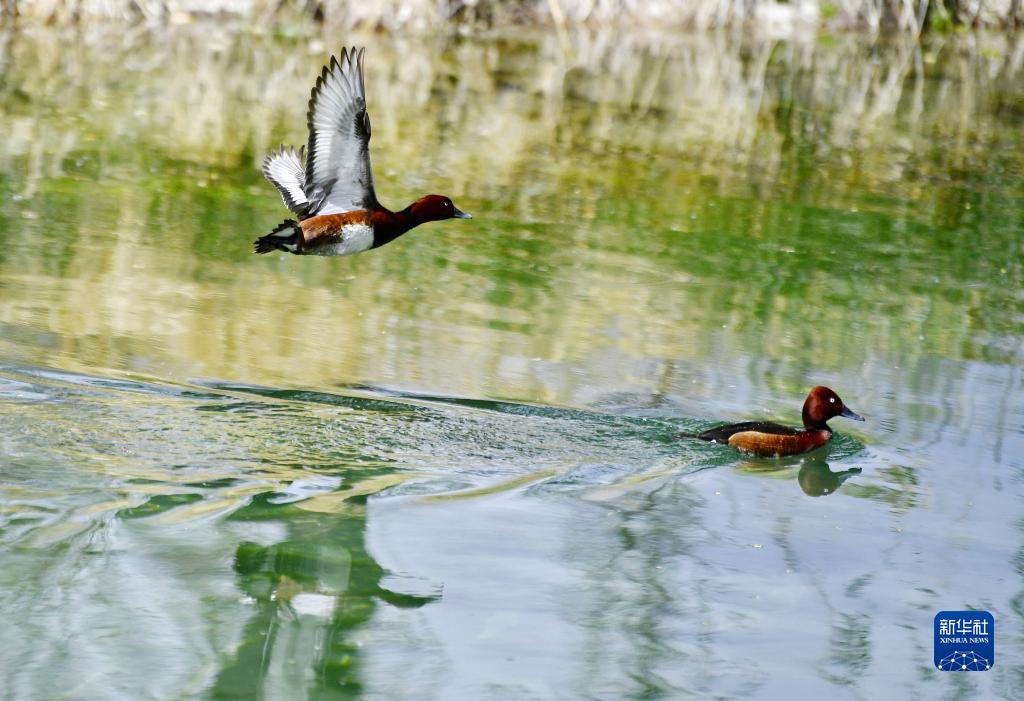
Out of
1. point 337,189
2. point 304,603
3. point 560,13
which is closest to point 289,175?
point 337,189

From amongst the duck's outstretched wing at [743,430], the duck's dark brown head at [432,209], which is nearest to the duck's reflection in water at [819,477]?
the duck's outstretched wing at [743,430]

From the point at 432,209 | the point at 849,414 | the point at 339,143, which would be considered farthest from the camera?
the point at 849,414

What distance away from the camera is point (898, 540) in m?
6.23

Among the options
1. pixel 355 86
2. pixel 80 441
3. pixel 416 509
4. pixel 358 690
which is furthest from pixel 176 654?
pixel 355 86

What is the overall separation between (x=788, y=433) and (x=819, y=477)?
0.83 feet

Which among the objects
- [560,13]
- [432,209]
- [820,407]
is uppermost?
[560,13]

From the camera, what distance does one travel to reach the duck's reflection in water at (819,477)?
22.5 feet

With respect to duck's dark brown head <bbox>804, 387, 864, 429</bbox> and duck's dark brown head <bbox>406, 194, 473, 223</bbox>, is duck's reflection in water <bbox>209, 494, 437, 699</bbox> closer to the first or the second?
duck's dark brown head <bbox>406, 194, 473, 223</bbox>

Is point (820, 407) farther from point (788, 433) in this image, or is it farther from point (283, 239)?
point (283, 239)

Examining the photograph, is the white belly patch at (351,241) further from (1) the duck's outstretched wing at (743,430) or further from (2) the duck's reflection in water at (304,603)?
(1) the duck's outstretched wing at (743,430)

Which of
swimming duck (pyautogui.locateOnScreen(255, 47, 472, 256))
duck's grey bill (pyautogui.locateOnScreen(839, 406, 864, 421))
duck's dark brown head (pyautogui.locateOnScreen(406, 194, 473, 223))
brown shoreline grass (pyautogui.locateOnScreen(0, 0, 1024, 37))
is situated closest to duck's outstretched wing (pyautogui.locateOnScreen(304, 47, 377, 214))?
swimming duck (pyautogui.locateOnScreen(255, 47, 472, 256))

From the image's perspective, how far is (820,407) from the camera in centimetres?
722

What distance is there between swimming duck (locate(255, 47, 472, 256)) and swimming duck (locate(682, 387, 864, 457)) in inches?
66.3

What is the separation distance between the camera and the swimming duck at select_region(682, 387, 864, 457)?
6934 millimetres
